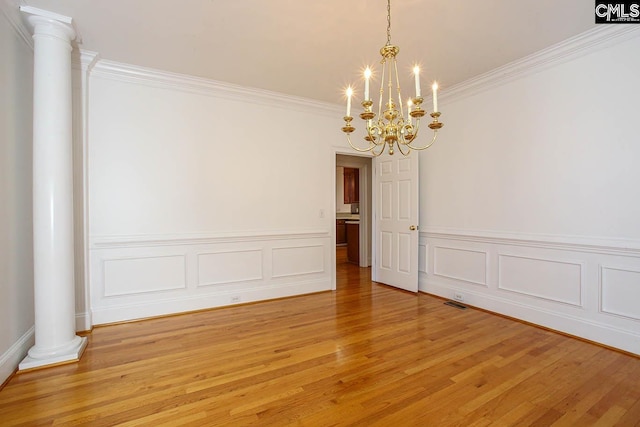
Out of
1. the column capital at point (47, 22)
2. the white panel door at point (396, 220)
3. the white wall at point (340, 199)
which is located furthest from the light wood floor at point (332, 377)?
the white wall at point (340, 199)

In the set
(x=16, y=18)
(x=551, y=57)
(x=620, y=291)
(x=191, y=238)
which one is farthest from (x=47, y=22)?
(x=620, y=291)

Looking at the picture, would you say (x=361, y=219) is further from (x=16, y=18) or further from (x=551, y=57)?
(x=16, y=18)

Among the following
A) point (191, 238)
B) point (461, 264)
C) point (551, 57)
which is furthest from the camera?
point (461, 264)

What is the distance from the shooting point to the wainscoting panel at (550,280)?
2.68 m

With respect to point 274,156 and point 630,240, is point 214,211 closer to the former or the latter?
point 274,156

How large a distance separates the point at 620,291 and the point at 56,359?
482 cm

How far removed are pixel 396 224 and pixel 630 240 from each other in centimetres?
260

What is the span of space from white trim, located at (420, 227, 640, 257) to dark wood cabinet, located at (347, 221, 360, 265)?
2655 mm

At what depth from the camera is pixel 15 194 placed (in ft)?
8.07

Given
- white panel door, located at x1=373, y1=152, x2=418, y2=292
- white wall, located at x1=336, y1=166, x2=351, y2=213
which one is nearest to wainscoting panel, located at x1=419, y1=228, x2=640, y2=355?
white panel door, located at x1=373, y1=152, x2=418, y2=292

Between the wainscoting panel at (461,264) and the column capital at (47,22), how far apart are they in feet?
15.4

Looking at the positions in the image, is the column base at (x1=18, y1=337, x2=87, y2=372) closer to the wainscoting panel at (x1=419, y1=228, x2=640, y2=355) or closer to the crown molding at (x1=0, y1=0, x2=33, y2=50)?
the crown molding at (x1=0, y1=0, x2=33, y2=50)

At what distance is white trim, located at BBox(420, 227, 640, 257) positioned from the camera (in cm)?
267

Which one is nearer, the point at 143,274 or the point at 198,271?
the point at 143,274
